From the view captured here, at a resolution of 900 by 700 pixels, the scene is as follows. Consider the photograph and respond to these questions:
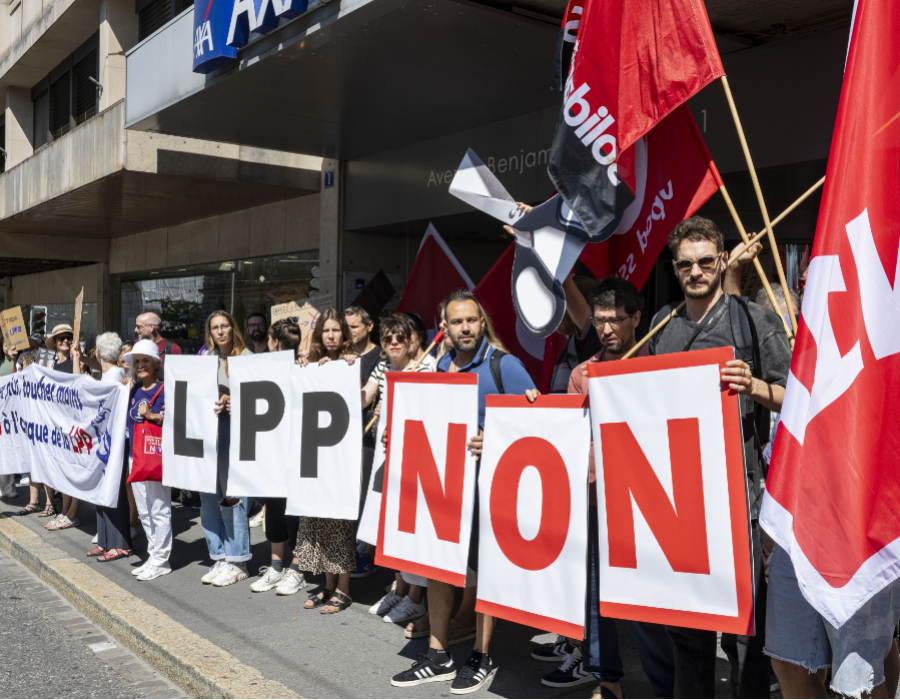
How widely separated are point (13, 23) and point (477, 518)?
67.9ft

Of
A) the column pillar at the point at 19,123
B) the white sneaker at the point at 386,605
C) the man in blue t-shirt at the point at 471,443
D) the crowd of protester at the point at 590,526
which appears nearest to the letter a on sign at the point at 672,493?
the crowd of protester at the point at 590,526

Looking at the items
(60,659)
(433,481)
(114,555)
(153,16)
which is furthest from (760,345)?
(153,16)

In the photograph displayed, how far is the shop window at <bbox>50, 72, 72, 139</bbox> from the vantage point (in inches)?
723

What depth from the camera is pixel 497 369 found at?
4156mm

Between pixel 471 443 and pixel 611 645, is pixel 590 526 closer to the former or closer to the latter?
pixel 611 645

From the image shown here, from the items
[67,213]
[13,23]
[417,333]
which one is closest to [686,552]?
[417,333]

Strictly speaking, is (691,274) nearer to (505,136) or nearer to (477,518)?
(477,518)

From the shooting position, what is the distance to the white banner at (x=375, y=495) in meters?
4.73

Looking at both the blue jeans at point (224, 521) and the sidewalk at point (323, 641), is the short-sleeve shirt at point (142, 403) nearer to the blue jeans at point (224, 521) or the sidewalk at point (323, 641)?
the blue jeans at point (224, 521)

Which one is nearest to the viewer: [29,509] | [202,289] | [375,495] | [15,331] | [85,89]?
[375,495]

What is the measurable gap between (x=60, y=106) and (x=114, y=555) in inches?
617

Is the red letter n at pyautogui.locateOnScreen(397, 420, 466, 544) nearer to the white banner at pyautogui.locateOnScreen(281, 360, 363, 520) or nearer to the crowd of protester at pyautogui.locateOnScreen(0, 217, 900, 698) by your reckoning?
the crowd of protester at pyautogui.locateOnScreen(0, 217, 900, 698)

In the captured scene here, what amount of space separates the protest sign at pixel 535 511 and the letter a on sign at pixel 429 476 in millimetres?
128

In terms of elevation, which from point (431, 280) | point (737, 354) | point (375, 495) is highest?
point (431, 280)
